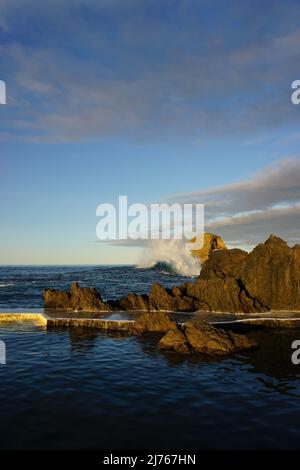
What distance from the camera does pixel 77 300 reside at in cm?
4559

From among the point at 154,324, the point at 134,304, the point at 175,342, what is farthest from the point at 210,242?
the point at 175,342

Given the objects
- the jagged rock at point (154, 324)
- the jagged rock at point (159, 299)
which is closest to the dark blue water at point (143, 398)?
the jagged rock at point (154, 324)

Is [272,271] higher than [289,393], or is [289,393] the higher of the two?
[272,271]

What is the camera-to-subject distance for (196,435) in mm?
16422

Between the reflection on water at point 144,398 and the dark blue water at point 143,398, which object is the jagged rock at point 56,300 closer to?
the dark blue water at point 143,398

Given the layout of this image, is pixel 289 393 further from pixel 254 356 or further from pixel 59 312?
pixel 59 312

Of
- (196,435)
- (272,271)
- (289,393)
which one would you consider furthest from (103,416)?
(272,271)

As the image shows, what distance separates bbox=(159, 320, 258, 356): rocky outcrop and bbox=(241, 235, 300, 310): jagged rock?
46.6ft

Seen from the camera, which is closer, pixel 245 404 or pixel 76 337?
pixel 245 404

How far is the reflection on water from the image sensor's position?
641 inches

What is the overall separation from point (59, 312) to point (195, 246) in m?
131

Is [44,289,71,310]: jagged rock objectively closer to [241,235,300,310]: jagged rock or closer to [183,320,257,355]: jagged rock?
[183,320,257,355]: jagged rock

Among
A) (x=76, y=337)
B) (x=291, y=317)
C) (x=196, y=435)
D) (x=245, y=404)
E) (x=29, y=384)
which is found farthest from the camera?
(x=291, y=317)
